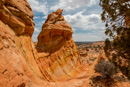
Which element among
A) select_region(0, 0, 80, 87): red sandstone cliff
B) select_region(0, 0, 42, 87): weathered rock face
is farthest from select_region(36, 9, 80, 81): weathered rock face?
select_region(0, 0, 42, 87): weathered rock face

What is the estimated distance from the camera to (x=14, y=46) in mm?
6422

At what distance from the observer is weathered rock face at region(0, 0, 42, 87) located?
458 centimetres

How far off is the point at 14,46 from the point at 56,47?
8.91m


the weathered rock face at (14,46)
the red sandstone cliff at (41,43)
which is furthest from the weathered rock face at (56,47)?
the weathered rock face at (14,46)

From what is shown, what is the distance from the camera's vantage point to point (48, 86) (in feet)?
26.0

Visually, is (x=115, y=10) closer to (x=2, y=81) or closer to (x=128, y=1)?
(x=128, y=1)

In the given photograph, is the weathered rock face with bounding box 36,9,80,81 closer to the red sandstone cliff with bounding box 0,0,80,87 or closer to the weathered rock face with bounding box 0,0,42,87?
the red sandstone cliff with bounding box 0,0,80,87

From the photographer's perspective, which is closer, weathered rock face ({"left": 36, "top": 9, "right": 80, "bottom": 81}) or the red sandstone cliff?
the red sandstone cliff

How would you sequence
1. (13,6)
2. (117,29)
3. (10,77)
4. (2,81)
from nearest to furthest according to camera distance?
(2,81)
(10,77)
(117,29)
(13,6)

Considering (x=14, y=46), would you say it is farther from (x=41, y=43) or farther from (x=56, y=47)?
(x=41, y=43)

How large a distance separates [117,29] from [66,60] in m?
10.6

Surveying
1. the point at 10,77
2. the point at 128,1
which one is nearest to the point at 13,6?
the point at 10,77

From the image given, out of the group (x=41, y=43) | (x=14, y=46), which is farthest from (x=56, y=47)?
(x=14, y=46)

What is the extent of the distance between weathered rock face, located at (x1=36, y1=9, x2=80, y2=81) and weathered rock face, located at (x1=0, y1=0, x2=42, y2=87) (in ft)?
16.3
